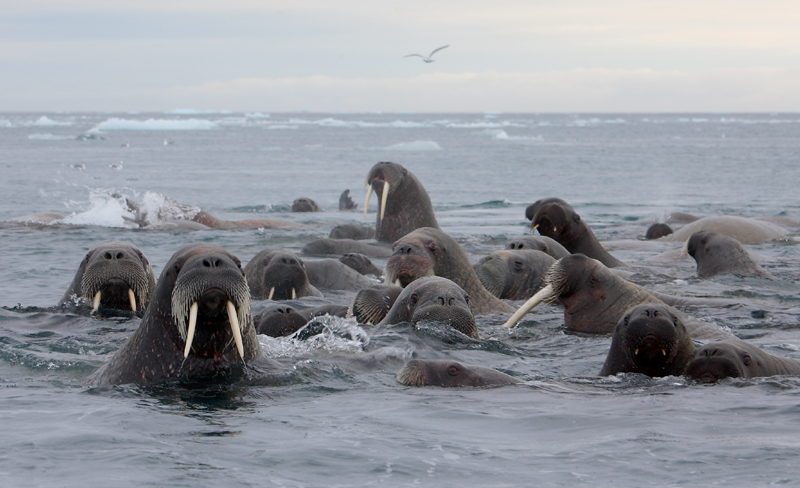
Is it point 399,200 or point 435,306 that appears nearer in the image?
point 435,306

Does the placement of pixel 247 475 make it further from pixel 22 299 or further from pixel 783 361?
pixel 22 299

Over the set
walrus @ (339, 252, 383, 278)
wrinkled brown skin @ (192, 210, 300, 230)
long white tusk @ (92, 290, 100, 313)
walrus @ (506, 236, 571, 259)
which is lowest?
wrinkled brown skin @ (192, 210, 300, 230)

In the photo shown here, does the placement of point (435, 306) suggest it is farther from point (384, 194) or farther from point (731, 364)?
point (384, 194)

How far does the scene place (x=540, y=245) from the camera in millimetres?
10445

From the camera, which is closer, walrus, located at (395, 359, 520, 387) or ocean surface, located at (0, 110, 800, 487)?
ocean surface, located at (0, 110, 800, 487)

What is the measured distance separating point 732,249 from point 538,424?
6773 mm

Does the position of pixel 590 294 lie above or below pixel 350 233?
above

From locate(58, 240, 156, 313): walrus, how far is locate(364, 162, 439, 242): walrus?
4906mm

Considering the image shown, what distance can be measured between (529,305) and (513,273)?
7.54ft

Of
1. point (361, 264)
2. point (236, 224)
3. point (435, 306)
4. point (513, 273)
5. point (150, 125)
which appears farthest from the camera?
point (150, 125)

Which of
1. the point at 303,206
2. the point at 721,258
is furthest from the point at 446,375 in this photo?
the point at 303,206

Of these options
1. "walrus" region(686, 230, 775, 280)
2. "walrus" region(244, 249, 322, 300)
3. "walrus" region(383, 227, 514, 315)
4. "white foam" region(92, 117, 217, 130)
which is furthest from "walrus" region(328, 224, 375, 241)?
"white foam" region(92, 117, 217, 130)

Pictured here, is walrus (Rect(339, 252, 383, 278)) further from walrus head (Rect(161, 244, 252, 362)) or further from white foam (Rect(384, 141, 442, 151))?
white foam (Rect(384, 141, 442, 151))

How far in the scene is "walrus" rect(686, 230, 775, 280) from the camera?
10750 millimetres
